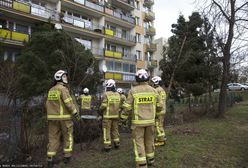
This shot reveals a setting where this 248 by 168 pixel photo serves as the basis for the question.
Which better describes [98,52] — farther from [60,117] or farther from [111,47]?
[60,117]

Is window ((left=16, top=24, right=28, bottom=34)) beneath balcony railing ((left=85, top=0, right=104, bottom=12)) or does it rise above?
beneath

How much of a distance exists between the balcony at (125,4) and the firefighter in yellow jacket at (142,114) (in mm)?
33276

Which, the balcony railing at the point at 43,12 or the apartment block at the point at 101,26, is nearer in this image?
the apartment block at the point at 101,26

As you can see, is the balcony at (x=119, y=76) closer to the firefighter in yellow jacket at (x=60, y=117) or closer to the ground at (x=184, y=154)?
the ground at (x=184, y=154)

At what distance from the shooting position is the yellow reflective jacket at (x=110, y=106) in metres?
8.19

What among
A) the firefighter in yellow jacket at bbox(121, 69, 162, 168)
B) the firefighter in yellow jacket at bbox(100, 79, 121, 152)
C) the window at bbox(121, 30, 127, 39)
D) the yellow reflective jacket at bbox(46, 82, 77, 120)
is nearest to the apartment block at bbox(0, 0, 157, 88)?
the window at bbox(121, 30, 127, 39)

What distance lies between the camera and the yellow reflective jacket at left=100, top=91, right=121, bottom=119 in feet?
26.9

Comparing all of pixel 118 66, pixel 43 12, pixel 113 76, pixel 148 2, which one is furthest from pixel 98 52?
pixel 148 2

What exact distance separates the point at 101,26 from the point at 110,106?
26698 millimetres

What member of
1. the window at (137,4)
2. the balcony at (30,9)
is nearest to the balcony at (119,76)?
the balcony at (30,9)

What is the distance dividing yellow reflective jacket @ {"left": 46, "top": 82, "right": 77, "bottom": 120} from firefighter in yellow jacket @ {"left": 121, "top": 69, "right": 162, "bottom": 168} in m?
1.43

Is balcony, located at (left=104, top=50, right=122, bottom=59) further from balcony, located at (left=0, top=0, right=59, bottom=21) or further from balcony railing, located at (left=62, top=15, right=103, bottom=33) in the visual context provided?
balcony, located at (left=0, top=0, right=59, bottom=21)

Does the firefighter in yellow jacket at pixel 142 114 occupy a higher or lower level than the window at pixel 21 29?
lower

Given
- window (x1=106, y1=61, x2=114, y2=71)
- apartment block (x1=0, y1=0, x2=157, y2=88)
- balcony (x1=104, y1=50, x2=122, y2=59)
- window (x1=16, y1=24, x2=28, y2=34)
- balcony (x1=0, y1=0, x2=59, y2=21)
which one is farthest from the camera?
window (x1=106, y1=61, x2=114, y2=71)
